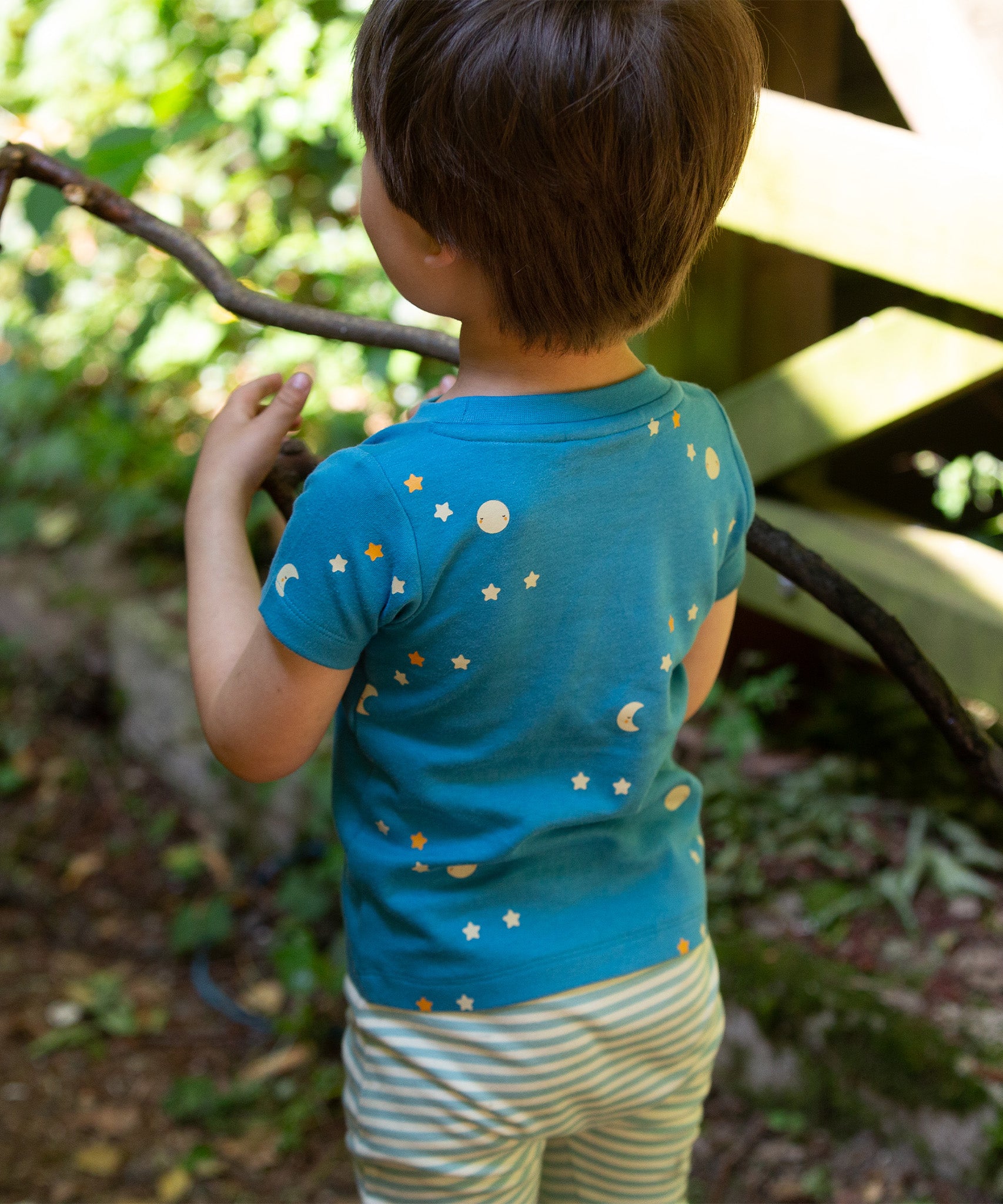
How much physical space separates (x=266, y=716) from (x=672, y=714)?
36 cm

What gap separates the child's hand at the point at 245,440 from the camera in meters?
1.02

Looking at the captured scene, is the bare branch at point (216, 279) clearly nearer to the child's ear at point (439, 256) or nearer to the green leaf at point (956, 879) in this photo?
the child's ear at point (439, 256)

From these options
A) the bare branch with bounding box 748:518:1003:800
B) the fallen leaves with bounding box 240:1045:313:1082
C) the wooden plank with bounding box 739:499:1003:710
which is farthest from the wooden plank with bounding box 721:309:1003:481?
the fallen leaves with bounding box 240:1045:313:1082

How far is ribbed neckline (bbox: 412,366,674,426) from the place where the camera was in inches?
32.3

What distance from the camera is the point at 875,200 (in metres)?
1.76

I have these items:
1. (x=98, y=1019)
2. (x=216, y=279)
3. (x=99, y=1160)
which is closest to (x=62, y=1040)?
(x=98, y=1019)

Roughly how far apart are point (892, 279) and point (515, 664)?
124 centimetres

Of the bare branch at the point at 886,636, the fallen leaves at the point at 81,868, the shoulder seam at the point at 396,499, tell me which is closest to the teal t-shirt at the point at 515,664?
the shoulder seam at the point at 396,499

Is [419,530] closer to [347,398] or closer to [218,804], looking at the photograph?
[218,804]

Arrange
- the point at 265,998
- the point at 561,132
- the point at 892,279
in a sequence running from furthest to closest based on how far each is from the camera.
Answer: the point at 265,998, the point at 892,279, the point at 561,132

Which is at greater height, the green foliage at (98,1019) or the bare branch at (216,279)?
the bare branch at (216,279)

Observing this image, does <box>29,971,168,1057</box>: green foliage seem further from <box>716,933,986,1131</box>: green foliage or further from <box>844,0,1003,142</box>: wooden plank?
<box>844,0,1003,142</box>: wooden plank

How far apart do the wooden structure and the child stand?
3.00 ft

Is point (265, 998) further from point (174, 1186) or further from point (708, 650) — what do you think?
point (708, 650)
